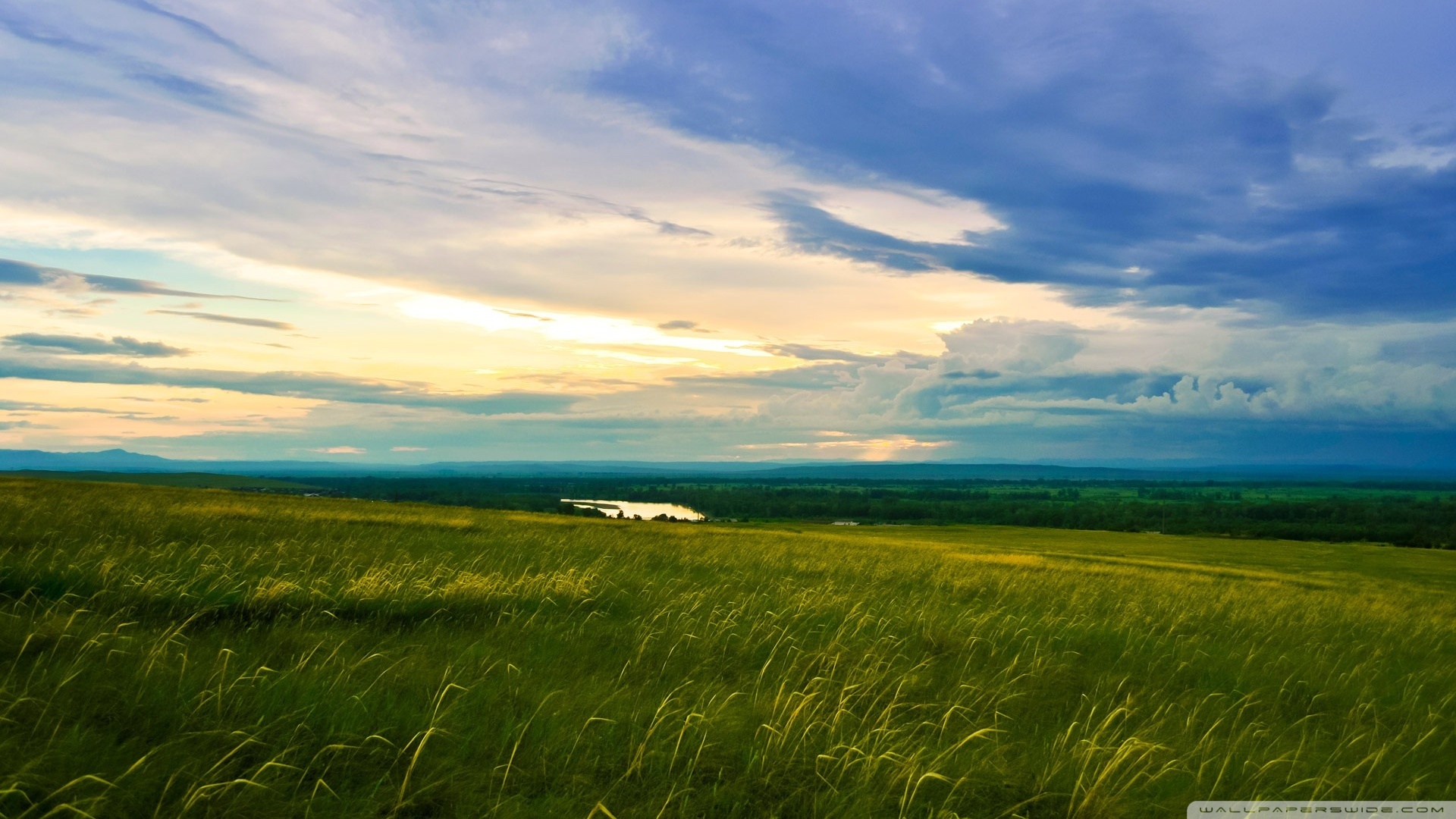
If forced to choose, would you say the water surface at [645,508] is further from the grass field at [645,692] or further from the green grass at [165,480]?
the grass field at [645,692]

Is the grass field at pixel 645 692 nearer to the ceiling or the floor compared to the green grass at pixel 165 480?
nearer to the ceiling

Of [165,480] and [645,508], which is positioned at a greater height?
[165,480]

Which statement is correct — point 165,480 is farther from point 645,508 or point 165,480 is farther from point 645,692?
point 645,692

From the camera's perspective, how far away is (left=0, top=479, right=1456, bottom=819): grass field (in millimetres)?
6000

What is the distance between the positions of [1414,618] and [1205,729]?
15.9 metres

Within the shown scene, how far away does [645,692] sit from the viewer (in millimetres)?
8711

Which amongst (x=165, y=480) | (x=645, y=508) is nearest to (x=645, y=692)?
(x=645, y=508)

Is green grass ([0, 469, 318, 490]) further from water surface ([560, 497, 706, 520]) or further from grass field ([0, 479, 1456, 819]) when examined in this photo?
grass field ([0, 479, 1456, 819])

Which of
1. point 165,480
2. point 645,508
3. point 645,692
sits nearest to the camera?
point 645,692

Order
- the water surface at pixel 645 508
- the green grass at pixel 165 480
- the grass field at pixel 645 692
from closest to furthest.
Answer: the grass field at pixel 645 692, the green grass at pixel 165 480, the water surface at pixel 645 508

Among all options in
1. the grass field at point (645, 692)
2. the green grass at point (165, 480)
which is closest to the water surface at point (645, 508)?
the green grass at point (165, 480)

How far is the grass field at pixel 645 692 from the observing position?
6000mm

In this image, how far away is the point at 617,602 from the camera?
13.6m

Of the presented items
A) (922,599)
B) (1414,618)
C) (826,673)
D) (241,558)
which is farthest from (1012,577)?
(241,558)
